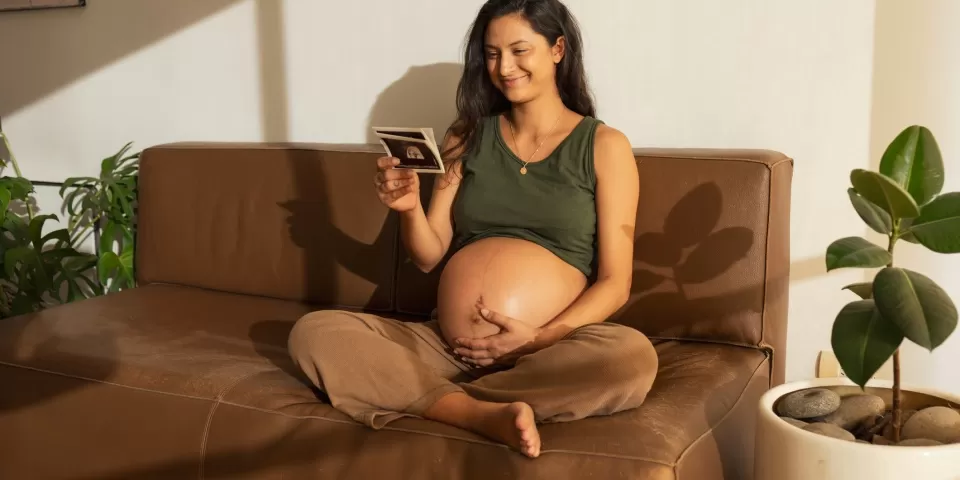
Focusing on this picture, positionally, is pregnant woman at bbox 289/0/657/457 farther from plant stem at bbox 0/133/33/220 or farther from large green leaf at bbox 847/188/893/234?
plant stem at bbox 0/133/33/220

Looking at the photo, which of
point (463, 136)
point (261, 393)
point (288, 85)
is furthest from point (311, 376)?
point (288, 85)

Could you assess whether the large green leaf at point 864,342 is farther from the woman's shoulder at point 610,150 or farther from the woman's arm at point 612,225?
the woman's shoulder at point 610,150

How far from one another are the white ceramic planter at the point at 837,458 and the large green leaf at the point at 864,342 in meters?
0.10

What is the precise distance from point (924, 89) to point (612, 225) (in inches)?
31.0

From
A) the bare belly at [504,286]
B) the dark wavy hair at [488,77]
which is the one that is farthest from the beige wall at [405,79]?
the bare belly at [504,286]

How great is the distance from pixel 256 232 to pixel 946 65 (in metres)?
1.78

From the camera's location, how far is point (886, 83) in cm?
203

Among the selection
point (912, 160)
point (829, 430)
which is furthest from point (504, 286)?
point (912, 160)

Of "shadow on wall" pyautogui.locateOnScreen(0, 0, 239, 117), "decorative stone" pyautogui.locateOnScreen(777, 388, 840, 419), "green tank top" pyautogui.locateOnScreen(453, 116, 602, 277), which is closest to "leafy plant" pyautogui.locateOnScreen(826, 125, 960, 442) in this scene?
"decorative stone" pyautogui.locateOnScreen(777, 388, 840, 419)

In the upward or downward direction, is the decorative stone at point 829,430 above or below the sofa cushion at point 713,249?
below

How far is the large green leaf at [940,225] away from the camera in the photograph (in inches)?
48.2

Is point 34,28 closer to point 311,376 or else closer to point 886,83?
point 311,376

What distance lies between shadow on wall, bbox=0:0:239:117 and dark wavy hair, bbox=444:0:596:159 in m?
1.12

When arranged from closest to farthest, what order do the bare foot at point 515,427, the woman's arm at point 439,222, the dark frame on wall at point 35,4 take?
the bare foot at point 515,427
the woman's arm at point 439,222
the dark frame on wall at point 35,4
